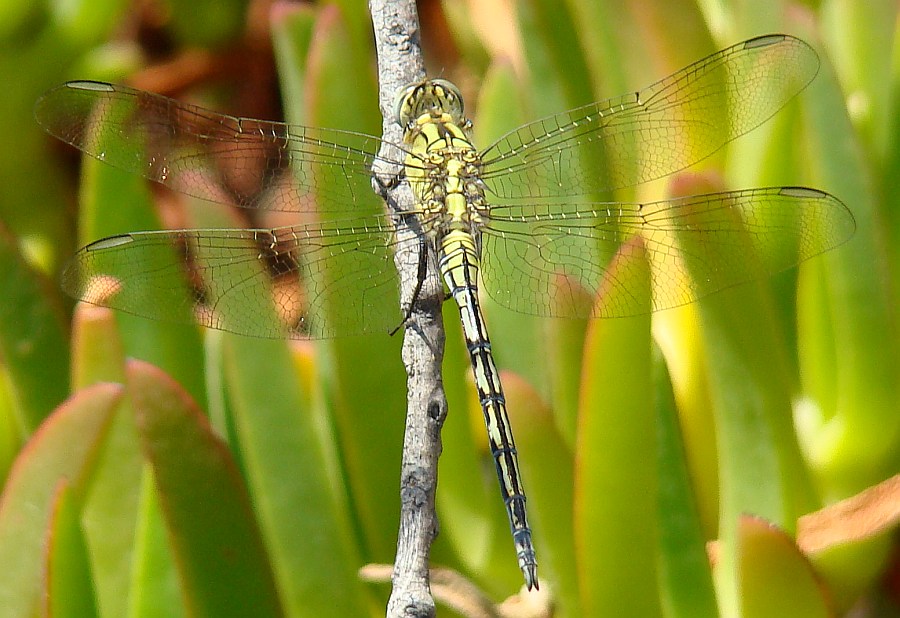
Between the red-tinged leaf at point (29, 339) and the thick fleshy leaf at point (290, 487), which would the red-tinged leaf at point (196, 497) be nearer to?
the thick fleshy leaf at point (290, 487)

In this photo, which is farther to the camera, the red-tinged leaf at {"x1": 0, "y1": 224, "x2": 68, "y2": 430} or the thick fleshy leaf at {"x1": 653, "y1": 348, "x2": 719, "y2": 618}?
the red-tinged leaf at {"x1": 0, "y1": 224, "x2": 68, "y2": 430}

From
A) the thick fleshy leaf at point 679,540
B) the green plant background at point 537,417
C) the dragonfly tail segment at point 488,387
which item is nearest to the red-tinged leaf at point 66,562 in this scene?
the green plant background at point 537,417

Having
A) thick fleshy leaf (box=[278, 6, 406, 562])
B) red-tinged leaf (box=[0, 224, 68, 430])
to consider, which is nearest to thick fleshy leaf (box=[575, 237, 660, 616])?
thick fleshy leaf (box=[278, 6, 406, 562])

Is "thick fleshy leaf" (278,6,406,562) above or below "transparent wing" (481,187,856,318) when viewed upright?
below

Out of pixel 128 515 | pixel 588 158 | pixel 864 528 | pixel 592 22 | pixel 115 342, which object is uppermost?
pixel 592 22

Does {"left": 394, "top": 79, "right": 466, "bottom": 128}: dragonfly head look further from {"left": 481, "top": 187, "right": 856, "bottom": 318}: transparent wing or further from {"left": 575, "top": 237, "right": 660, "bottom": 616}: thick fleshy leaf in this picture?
{"left": 575, "top": 237, "right": 660, "bottom": 616}: thick fleshy leaf

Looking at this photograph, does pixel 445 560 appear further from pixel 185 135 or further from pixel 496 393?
pixel 185 135

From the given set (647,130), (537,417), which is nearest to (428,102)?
(647,130)

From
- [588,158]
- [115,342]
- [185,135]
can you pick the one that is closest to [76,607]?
[115,342]
